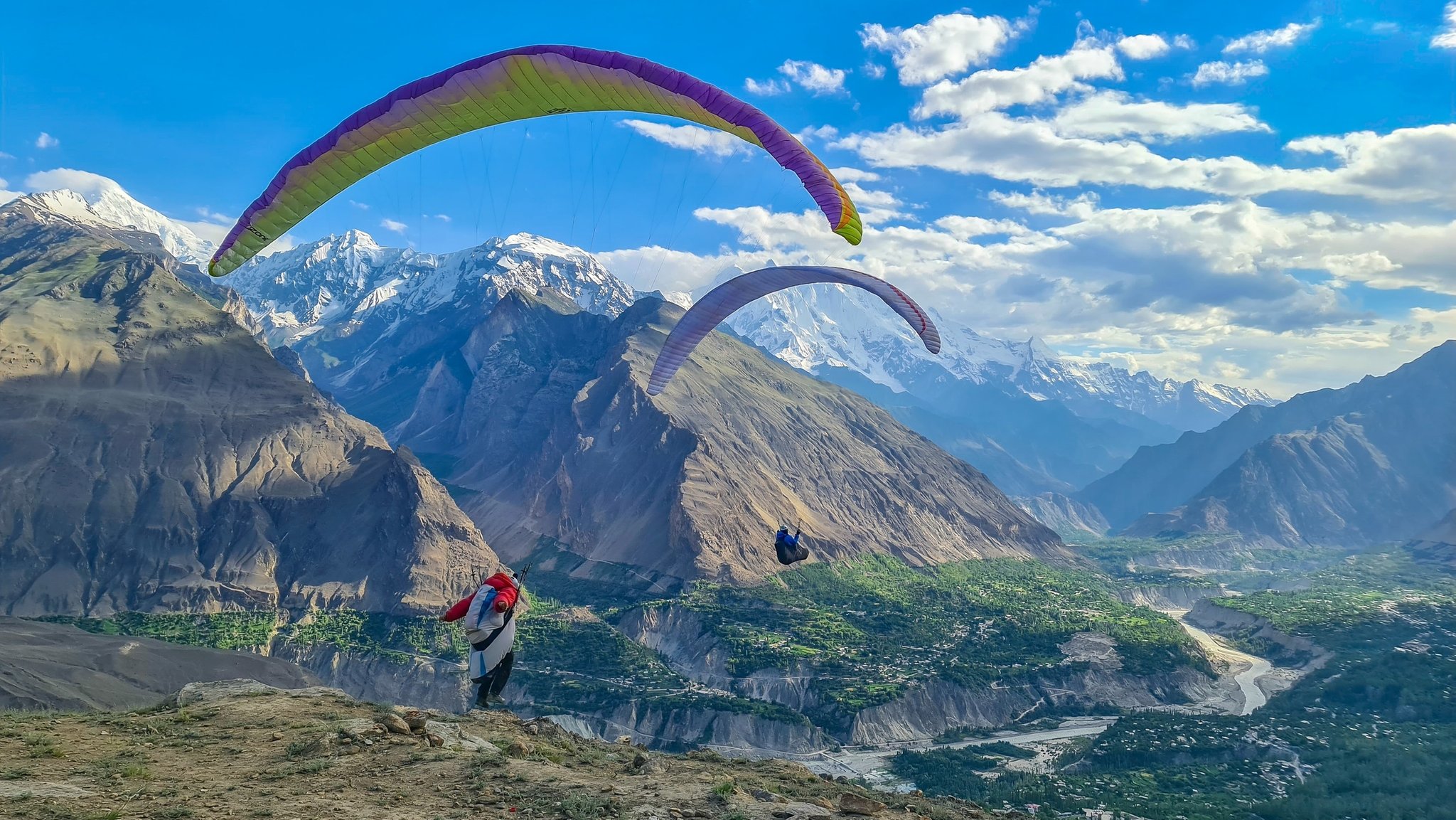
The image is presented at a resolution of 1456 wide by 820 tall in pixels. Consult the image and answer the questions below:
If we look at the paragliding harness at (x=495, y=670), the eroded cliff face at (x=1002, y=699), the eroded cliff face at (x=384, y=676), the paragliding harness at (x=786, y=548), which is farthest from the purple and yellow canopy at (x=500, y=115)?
the eroded cliff face at (x=384, y=676)

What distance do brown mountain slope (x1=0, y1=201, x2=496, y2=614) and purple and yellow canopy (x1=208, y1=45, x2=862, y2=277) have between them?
4009 inches

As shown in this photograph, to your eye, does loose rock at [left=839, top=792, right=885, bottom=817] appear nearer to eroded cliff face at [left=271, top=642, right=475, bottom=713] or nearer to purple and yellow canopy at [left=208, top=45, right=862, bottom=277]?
purple and yellow canopy at [left=208, top=45, right=862, bottom=277]

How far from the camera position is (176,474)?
387ft

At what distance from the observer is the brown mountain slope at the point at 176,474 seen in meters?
107

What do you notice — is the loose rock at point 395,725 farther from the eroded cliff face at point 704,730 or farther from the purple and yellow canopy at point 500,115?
the eroded cliff face at point 704,730

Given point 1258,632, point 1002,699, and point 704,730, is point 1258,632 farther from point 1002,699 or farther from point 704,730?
point 704,730

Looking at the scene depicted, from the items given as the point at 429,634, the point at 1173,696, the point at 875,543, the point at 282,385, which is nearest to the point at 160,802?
the point at 429,634

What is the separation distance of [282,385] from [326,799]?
14013cm

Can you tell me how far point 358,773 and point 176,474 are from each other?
4772 inches

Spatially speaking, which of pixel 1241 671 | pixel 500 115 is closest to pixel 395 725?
pixel 500 115

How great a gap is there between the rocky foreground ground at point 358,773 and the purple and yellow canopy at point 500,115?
14544mm

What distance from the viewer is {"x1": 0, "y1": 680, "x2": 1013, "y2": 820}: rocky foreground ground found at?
51.6ft

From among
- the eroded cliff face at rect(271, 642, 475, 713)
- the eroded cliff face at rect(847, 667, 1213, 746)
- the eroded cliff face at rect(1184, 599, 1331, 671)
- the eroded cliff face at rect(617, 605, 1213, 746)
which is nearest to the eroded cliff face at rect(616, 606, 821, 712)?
the eroded cliff face at rect(617, 605, 1213, 746)

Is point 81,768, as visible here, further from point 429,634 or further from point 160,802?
point 429,634
